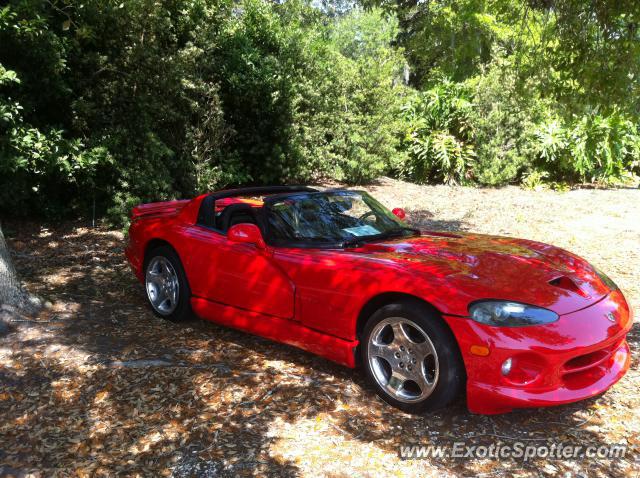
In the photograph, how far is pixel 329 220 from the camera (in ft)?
14.3

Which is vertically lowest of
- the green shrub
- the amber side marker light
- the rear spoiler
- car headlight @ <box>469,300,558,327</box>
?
the amber side marker light

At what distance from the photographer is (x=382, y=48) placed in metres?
14.5

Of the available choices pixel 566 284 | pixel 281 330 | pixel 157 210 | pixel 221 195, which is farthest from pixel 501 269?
pixel 157 210

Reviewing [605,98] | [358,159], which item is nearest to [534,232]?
[605,98]

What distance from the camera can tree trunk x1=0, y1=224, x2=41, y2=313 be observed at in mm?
4621

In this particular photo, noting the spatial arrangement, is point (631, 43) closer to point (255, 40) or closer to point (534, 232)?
point (534, 232)

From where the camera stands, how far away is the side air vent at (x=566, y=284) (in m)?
3.38

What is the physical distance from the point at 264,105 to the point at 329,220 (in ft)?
22.1

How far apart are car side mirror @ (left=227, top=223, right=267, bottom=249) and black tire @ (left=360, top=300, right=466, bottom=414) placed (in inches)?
44.9

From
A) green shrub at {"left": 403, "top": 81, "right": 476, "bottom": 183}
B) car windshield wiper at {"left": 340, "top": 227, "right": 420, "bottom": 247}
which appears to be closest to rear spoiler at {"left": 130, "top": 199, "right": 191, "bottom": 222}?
car windshield wiper at {"left": 340, "top": 227, "right": 420, "bottom": 247}

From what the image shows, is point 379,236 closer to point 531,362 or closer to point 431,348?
point 431,348

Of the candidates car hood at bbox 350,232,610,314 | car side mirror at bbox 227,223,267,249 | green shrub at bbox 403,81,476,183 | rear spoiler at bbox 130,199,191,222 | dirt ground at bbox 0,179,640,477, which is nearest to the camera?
dirt ground at bbox 0,179,640,477

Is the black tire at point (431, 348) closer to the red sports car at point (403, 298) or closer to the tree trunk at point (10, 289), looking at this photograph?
the red sports car at point (403, 298)

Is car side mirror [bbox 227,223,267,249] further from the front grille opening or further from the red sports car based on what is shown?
the front grille opening
